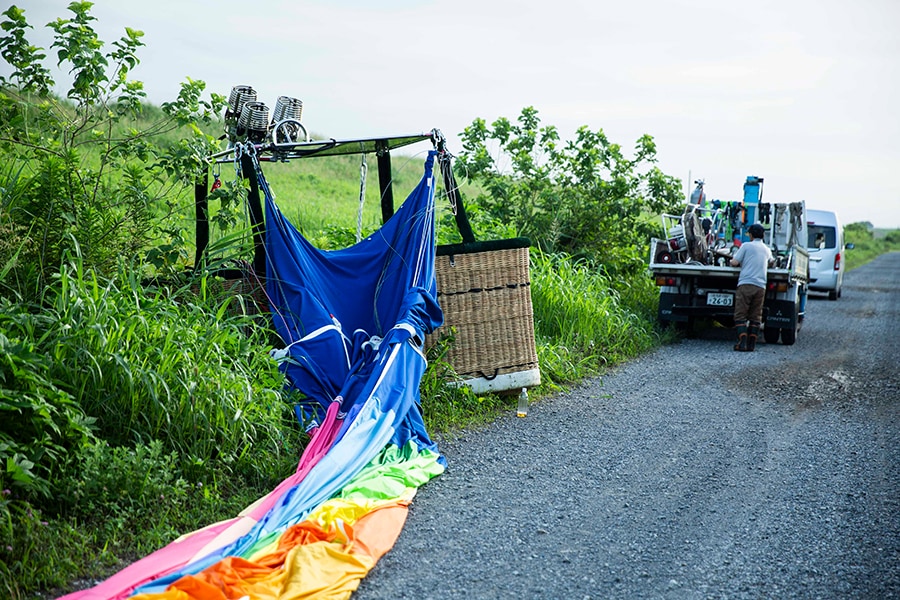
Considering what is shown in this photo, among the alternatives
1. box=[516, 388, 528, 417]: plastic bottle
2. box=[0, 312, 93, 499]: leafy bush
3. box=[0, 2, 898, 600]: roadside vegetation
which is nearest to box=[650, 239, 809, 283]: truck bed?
box=[0, 2, 898, 600]: roadside vegetation

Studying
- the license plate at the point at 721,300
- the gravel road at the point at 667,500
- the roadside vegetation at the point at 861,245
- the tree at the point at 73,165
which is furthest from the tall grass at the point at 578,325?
the roadside vegetation at the point at 861,245

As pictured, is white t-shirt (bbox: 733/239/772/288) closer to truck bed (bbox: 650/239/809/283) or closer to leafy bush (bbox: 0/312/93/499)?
truck bed (bbox: 650/239/809/283)

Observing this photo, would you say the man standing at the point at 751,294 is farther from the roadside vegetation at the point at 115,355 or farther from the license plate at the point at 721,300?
the roadside vegetation at the point at 115,355

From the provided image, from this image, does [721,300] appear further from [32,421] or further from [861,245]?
[861,245]

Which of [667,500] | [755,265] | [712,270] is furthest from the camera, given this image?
[712,270]

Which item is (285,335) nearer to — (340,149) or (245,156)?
(245,156)

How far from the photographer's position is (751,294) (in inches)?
426

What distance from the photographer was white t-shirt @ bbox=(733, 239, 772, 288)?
10742 mm

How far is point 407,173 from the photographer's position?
101 feet

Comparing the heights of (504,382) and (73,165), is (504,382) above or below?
below

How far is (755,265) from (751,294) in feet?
1.24

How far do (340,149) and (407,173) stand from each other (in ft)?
79.1

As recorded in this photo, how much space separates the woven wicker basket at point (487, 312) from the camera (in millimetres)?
6570

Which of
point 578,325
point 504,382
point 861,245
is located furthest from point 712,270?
point 861,245
